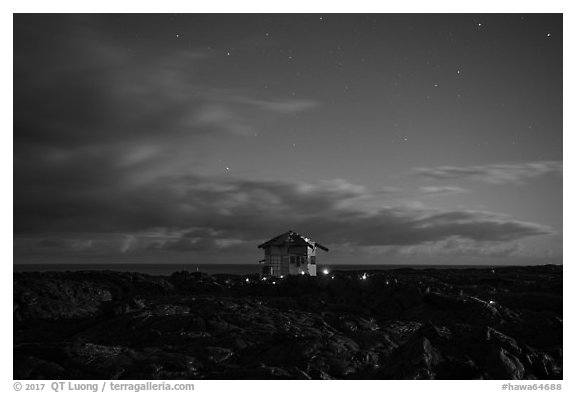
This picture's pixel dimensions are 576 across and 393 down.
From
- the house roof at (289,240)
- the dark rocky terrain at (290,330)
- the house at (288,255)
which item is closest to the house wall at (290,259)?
the house at (288,255)

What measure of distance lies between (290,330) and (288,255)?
3180 cm

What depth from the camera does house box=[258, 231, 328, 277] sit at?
61062 mm

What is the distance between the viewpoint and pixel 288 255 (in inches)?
2411

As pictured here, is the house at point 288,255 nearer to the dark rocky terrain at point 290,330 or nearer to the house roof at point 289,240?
the house roof at point 289,240

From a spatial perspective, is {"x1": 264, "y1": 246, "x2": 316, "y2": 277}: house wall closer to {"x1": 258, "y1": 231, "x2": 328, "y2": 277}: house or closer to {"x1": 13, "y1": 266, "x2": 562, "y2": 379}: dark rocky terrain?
{"x1": 258, "y1": 231, "x2": 328, "y2": 277}: house

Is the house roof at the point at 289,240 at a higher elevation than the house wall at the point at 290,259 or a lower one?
higher

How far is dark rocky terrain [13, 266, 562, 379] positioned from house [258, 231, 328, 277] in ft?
38.1

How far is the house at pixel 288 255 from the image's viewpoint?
61.1 meters

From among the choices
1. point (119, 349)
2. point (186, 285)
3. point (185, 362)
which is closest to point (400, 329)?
point (185, 362)

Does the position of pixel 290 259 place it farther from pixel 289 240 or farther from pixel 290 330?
pixel 290 330

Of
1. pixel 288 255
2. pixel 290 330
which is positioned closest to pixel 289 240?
pixel 288 255

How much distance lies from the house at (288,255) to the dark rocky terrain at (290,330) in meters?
11.6

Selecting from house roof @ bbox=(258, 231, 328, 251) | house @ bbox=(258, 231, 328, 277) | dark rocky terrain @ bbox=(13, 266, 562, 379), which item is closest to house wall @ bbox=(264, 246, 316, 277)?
house @ bbox=(258, 231, 328, 277)
